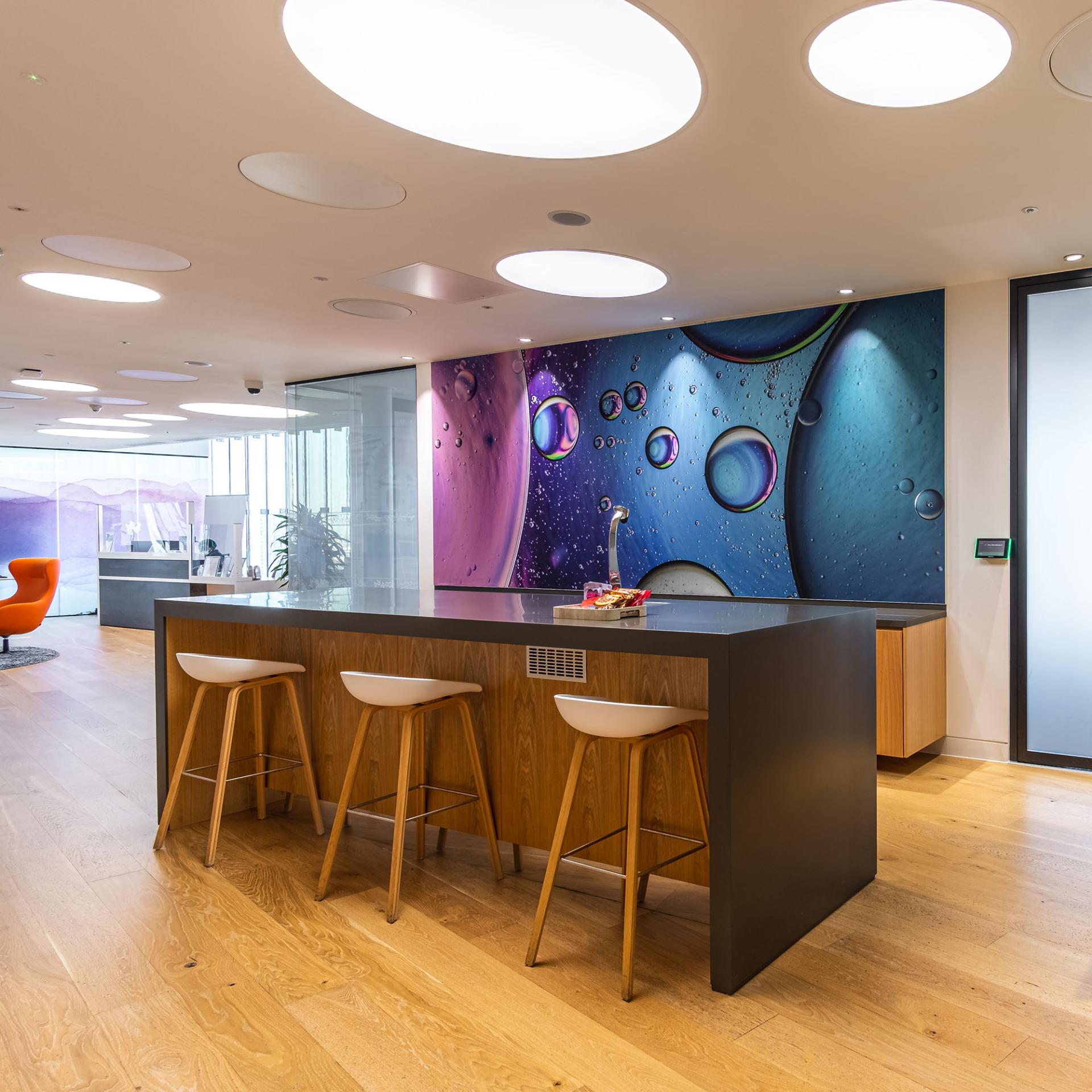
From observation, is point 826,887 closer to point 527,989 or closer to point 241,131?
point 527,989

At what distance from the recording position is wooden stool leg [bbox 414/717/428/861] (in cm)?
320

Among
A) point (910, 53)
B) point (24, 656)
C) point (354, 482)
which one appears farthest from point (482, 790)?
point (24, 656)

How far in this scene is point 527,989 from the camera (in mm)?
2281

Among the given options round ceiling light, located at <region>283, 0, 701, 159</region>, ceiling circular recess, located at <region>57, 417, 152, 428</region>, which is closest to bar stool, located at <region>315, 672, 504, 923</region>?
round ceiling light, located at <region>283, 0, 701, 159</region>

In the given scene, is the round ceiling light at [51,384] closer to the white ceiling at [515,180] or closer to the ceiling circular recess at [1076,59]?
the white ceiling at [515,180]

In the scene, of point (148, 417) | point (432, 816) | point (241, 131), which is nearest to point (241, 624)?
point (432, 816)

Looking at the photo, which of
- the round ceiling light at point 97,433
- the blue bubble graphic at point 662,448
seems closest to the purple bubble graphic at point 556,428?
the blue bubble graphic at point 662,448

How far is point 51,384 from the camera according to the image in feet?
26.8

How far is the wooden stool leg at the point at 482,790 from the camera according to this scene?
2.99 meters

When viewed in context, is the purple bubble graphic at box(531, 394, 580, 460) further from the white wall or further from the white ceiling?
the white wall

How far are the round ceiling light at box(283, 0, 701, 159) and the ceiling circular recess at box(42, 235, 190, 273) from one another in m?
1.96

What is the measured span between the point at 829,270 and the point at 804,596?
1924 millimetres

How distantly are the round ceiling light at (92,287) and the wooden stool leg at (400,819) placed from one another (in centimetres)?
339

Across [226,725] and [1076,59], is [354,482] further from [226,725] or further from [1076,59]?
[1076,59]
